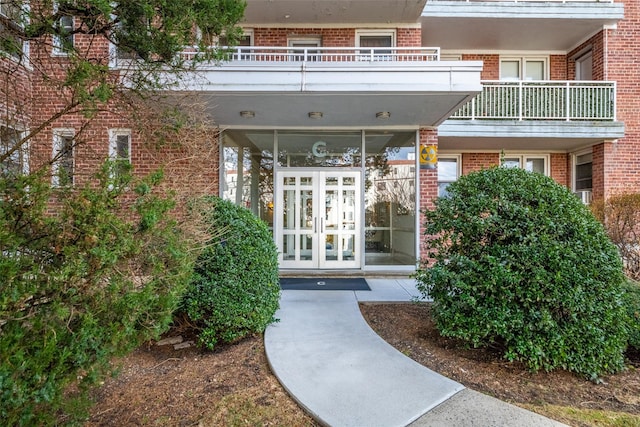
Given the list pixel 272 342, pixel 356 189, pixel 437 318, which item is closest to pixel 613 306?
pixel 437 318

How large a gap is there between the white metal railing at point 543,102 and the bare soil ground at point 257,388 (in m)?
6.88

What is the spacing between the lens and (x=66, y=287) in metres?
2.03

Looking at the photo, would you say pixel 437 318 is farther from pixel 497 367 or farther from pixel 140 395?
pixel 140 395

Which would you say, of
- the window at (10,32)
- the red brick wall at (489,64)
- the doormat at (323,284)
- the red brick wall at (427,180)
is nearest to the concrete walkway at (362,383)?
the doormat at (323,284)

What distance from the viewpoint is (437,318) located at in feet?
12.7

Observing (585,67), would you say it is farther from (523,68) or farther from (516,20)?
(516,20)

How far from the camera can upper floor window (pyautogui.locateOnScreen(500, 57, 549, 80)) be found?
10234 mm

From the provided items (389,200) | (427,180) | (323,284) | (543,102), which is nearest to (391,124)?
(427,180)

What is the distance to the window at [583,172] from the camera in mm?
9781

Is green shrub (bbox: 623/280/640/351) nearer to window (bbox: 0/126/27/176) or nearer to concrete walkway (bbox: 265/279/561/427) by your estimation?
concrete walkway (bbox: 265/279/561/427)

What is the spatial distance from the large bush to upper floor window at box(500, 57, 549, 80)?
802 centimetres

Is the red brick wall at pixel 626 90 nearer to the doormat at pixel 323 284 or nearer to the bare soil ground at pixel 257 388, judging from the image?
the bare soil ground at pixel 257 388

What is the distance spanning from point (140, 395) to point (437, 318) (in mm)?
3135

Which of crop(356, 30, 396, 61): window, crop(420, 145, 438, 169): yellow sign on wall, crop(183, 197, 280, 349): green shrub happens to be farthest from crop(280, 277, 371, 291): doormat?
crop(356, 30, 396, 61): window
